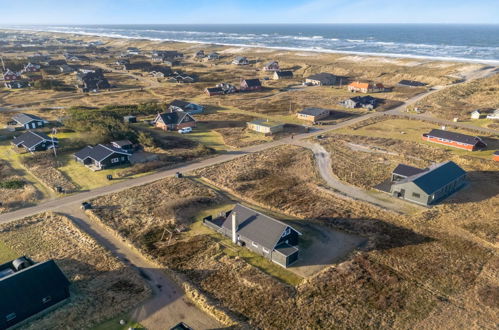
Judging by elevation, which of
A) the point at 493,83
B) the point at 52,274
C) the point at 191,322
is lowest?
the point at 191,322

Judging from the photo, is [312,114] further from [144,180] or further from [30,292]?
[30,292]

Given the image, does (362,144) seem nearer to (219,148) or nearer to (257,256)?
(219,148)

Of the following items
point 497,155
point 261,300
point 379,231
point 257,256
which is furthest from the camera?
point 497,155

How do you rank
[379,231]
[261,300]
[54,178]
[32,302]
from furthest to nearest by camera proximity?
1. [54,178]
2. [379,231]
3. [261,300]
4. [32,302]

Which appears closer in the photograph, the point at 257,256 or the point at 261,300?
the point at 261,300

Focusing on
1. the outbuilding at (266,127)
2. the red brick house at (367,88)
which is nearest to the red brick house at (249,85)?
the red brick house at (367,88)

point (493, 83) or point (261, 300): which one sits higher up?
point (493, 83)

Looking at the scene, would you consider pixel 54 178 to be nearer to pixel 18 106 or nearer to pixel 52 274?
pixel 52 274

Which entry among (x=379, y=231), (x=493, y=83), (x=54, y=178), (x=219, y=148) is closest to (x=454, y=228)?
(x=379, y=231)

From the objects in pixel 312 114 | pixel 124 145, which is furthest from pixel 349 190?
pixel 124 145
